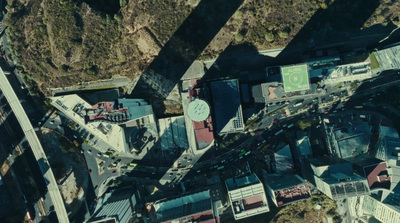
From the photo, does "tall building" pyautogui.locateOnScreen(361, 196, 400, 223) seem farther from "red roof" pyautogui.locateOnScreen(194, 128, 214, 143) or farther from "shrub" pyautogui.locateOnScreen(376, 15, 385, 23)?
"shrub" pyautogui.locateOnScreen(376, 15, 385, 23)

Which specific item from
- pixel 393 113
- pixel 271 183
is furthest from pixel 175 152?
pixel 393 113

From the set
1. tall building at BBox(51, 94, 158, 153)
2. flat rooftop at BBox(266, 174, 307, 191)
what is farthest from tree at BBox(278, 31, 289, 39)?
tall building at BBox(51, 94, 158, 153)

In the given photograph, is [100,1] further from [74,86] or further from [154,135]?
[154,135]

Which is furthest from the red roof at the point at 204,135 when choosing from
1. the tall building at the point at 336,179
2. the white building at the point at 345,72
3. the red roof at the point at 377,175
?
the red roof at the point at 377,175

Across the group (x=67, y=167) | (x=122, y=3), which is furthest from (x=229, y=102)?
(x=67, y=167)

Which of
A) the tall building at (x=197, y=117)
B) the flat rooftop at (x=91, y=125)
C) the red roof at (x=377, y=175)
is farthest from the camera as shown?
the flat rooftop at (x=91, y=125)

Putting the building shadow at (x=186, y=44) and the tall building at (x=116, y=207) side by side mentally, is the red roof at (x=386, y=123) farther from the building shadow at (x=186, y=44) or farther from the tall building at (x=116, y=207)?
the tall building at (x=116, y=207)
